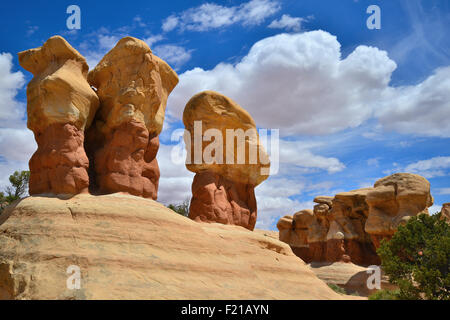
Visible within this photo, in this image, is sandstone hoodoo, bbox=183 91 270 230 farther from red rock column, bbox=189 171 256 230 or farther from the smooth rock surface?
the smooth rock surface

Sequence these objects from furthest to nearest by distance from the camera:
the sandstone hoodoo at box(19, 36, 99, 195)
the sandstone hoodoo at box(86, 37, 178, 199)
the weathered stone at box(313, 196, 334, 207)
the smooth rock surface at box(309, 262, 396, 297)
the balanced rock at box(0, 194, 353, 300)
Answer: the weathered stone at box(313, 196, 334, 207) < the smooth rock surface at box(309, 262, 396, 297) < the sandstone hoodoo at box(86, 37, 178, 199) < the sandstone hoodoo at box(19, 36, 99, 195) < the balanced rock at box(0, 194, 353, 300)

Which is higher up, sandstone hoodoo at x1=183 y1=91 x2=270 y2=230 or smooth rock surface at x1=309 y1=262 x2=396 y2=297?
sandstone hoodoo at x1=183 y1=91 x2=270 y2=230

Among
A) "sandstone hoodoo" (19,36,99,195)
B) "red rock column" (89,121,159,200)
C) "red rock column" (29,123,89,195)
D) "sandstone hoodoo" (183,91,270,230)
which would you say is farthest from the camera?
"sandstone hoodoo" (183,91,270,230)

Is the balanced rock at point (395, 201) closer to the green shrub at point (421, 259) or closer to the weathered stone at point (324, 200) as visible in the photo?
the weathered stone at point (324, 200)

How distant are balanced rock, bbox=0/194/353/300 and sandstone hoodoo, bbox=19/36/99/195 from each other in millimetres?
928

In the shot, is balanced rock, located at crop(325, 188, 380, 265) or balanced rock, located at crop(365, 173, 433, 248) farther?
balanced rock, located at crop(325, 188, 380, 265)

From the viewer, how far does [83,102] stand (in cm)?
1416

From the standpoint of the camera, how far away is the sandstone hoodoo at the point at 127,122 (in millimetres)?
14547

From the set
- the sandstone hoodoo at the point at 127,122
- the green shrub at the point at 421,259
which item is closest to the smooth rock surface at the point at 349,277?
the green shrub at the point at 421,259

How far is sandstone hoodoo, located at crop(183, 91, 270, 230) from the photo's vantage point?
1934cm

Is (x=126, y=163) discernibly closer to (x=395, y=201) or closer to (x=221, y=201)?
(x=221, y=201)

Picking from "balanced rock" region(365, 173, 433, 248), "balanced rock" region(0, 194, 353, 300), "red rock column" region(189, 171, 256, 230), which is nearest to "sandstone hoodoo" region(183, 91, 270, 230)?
"red rock column" region(189, 171, 256, 230)

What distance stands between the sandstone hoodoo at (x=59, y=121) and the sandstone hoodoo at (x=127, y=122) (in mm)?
1005
